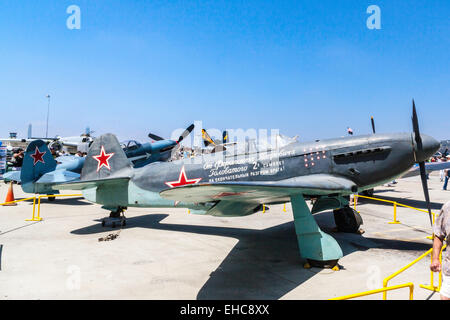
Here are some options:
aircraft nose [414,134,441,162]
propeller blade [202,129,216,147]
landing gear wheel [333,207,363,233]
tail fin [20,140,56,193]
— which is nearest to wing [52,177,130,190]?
tail fin [20,140,56,193]

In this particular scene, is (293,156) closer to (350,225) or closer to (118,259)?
(350,225)

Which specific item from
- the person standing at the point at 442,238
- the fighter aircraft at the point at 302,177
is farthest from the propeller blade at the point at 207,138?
the person standing at the point at 442,238

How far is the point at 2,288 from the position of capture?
420cm

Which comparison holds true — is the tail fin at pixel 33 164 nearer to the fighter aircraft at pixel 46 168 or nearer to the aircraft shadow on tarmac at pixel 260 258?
the fighter aircraft at pixel 46 168

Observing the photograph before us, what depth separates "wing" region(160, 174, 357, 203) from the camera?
12.3 ft

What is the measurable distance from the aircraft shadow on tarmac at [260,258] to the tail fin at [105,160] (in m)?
1.54

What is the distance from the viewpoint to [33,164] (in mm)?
11383

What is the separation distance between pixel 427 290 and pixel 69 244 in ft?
22.6

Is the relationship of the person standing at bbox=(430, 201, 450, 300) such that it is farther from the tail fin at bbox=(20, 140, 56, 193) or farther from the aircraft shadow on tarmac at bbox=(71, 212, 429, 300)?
the tail fin at bbox=(20, 140, 56, 193)

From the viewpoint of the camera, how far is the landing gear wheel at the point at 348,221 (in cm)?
743

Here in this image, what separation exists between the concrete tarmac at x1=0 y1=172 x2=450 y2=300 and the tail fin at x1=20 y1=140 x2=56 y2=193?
97.8 inches
